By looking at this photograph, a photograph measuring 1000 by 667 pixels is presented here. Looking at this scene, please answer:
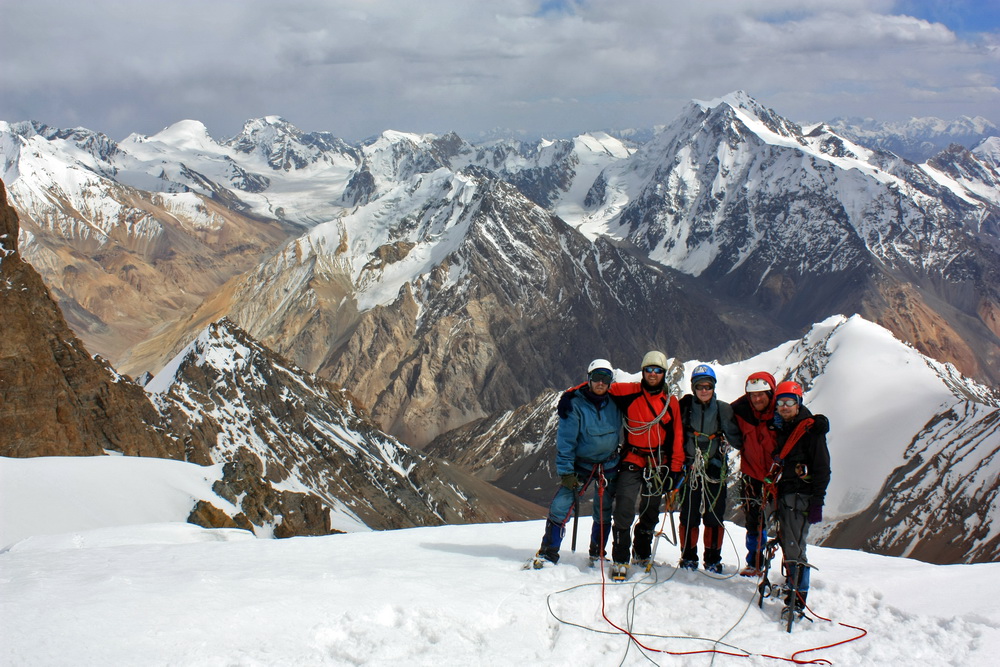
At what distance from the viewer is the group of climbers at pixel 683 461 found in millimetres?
10781

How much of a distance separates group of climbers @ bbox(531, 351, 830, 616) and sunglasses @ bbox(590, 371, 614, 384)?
0.02m

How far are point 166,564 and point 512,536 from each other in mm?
6907

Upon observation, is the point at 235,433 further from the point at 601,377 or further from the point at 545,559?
the point at 601,377

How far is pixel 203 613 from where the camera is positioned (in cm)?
862

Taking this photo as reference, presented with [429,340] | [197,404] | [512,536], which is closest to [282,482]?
[197,404]

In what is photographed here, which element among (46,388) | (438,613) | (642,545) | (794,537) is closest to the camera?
(438,613)

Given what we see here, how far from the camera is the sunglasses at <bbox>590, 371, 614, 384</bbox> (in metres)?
11.0

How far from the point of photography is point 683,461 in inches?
452

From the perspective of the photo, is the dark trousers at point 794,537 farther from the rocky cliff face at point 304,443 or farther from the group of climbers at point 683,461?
the rocky cliff face at point 304,443

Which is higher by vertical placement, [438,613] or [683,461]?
[683,461]

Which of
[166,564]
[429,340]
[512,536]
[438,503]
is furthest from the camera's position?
[429,340]

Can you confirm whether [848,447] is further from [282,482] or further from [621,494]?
[621,494]

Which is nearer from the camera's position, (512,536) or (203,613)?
(203,613)

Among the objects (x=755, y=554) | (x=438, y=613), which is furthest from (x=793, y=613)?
(x=438, y=613)
